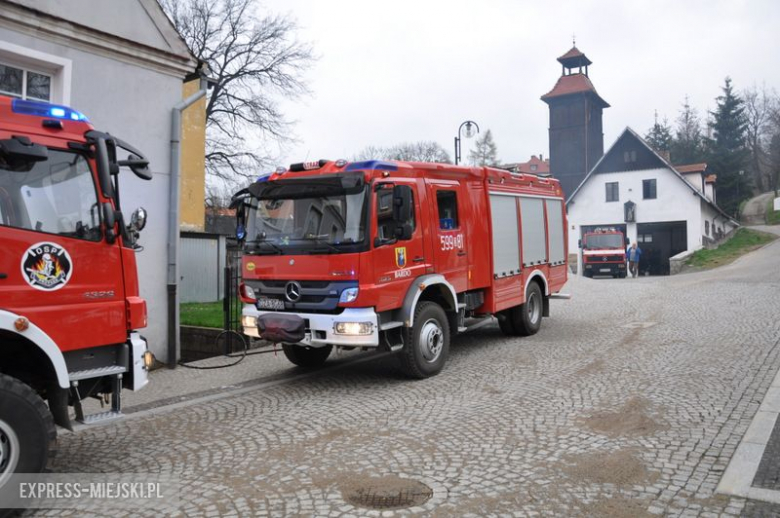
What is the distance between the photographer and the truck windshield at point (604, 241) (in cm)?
2895

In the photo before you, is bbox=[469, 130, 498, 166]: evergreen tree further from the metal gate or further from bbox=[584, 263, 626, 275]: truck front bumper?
the metal gate

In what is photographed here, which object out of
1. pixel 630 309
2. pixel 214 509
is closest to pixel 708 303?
pixel 630 309

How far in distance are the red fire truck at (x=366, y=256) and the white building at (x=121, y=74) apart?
2.34 metres

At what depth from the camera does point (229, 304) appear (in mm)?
10852

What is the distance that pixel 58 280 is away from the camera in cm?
430

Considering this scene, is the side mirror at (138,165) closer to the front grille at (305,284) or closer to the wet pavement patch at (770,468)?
the front grille at (305,284)

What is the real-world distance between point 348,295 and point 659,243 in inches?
1481

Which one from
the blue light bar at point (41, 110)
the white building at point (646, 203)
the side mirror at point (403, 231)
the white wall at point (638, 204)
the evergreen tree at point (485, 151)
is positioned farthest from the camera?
the evergreen tree at point (485, 151)

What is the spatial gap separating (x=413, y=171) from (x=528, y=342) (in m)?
4.11

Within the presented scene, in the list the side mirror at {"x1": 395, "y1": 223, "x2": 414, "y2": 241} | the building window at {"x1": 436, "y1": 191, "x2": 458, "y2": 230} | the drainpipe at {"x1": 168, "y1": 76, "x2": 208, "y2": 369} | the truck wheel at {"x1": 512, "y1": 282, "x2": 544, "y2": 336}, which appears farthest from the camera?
the truck wheel at {"x1": 512, "y1": 282, "x2": 544, "y2": 336}

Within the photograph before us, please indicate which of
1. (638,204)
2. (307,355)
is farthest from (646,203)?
(307,355)

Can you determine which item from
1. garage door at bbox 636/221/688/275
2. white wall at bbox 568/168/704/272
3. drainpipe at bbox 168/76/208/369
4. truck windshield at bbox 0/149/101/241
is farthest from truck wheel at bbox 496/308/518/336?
garage door at bbox 636/221/688/275

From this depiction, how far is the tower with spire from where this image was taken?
54250 millimetres

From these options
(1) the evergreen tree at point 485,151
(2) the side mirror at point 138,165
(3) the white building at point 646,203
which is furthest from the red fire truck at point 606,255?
(1) the evergreen tree at point 485,151
